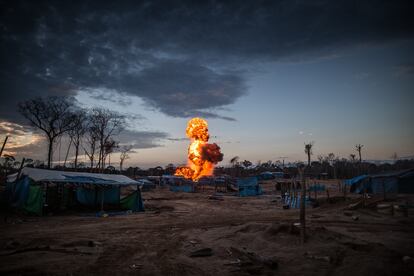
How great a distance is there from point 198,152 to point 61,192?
66215mm

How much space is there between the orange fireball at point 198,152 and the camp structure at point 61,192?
62385 millimetres

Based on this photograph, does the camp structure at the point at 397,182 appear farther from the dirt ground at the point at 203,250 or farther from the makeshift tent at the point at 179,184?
the makeshift tent at the point at 179,184

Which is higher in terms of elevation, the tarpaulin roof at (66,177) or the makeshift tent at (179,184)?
the tarpaulin roof at (66,177)

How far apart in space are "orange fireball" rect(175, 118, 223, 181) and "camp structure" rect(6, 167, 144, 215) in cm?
6238

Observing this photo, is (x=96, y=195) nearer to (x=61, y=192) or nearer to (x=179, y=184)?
(x=61, y=192)

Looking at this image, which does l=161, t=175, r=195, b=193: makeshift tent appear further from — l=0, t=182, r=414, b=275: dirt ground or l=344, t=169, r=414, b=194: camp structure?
Result: l=0, t=182, r=414, b=275: dirt ground

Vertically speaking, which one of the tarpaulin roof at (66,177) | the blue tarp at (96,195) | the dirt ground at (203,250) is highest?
the tarpaulin roof at (66,177)

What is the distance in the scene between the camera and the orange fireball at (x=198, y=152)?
8950cm

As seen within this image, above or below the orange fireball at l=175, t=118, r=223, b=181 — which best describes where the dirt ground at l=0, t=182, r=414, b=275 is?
below

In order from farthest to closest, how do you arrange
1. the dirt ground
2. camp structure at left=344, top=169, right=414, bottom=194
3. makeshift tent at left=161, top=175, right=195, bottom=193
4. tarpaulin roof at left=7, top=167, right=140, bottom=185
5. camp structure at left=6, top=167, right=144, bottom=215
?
makeshift tent at left=161, top=175, right=195, bottom=193 < camp structure at left=344, top=169, right=414, bottom=194 < camp structure at left=6, top=167, right=144, bottom=215 < tarpaulin roof at left=7, top=167, right=140, bottom=185 < the dirt ground

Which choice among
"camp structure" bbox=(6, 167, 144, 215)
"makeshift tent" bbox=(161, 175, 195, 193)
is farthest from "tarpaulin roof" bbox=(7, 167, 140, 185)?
"makeshift tent" bbox=(161, 175, 195, 193)

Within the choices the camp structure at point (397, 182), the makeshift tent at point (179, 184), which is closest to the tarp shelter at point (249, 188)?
the makeshift tent at point (179, 184)

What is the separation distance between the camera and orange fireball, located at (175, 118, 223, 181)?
89500 millimetres

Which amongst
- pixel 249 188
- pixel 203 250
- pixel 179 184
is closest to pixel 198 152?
pixel 179 184
